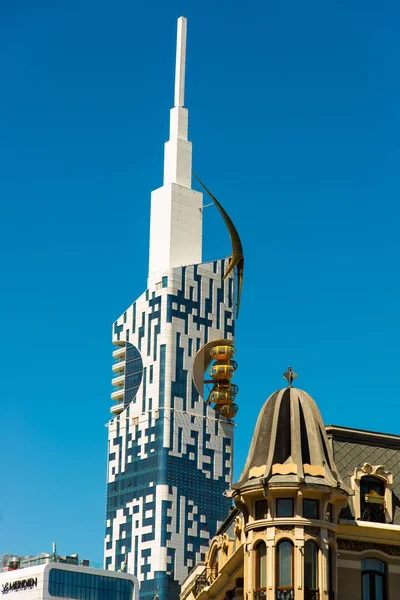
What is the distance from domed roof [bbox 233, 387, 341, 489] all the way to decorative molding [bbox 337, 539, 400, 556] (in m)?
3.38

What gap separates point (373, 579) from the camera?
6506 centimetres

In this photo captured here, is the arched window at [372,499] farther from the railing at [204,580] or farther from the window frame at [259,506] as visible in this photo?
the railing at [204,580]

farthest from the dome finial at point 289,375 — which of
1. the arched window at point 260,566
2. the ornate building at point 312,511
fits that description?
the arched window at point 260,566

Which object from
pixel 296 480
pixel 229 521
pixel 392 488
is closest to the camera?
pixel 296 480

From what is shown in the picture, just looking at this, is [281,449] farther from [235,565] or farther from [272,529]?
[235,565]

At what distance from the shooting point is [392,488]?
67.4m

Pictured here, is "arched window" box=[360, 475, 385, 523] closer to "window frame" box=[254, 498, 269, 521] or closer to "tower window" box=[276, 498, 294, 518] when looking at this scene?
"tower window" box=[276, 498, 294, 518]

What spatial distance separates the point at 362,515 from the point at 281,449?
5.29m

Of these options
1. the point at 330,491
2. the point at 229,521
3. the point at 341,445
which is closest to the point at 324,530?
the point at 330,491

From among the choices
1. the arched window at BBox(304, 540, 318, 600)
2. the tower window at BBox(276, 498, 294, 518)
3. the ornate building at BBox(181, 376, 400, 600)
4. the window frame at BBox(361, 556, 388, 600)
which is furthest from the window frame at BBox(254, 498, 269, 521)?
the window frame at BBox(361, 556, 388, 600)

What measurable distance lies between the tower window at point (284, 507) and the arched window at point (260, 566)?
1.81 metres

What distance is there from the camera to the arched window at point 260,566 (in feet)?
209

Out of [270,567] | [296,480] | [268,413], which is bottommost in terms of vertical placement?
[270,567]

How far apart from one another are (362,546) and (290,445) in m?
6.05
